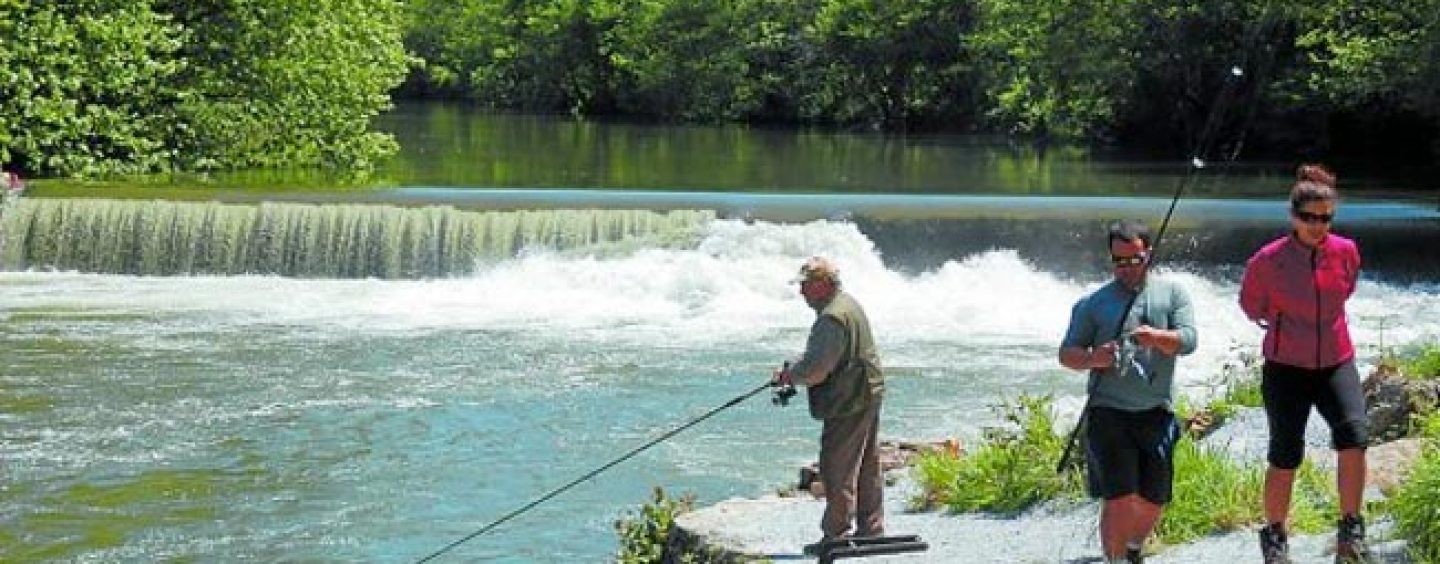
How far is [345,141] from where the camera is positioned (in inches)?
1101

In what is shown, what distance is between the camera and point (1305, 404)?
655 cm

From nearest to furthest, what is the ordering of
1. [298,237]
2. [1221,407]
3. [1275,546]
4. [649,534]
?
[1275,546] < [649,534] < [1221,407] < [298,237]

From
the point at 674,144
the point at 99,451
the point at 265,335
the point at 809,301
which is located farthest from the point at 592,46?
the point at 809,301

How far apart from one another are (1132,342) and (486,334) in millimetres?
11682

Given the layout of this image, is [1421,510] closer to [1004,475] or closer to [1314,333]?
[1314,333]

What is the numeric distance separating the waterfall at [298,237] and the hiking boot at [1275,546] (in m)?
14.8

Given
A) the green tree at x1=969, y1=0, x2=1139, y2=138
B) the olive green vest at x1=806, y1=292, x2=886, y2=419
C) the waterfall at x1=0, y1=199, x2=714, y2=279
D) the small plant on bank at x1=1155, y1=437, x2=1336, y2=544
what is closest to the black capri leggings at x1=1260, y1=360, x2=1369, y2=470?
the small plant on bank at x1=1155, y1=437, x2=1336, y2=544

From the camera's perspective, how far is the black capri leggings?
21.1ft

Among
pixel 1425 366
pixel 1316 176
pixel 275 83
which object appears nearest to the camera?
pixel 1316 176

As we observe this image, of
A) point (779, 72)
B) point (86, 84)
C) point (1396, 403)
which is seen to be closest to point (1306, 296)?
point (1396, 403)

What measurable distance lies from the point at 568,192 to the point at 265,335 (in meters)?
8.03

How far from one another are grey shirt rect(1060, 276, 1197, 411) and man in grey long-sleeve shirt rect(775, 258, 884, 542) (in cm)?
109

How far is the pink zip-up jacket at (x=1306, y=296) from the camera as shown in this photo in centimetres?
643

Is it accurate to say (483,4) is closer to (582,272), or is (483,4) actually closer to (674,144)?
(674,144)
